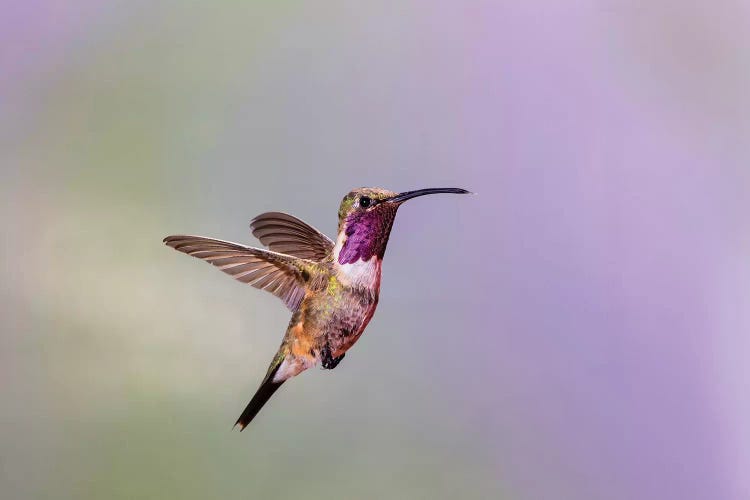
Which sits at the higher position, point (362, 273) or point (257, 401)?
point (362, 273)

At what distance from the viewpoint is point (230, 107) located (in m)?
1.24

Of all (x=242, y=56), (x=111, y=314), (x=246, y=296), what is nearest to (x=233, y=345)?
(x=246, y=296)

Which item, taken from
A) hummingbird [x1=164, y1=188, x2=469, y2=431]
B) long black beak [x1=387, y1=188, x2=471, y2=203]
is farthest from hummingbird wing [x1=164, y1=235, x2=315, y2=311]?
long black beak [x1=387, y1=188, x2=471, y2=203]

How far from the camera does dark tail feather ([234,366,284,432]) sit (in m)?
0.76

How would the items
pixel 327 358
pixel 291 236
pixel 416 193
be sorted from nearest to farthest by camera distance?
pixel 416 193 < pixel 327 358 < pixel 291 236

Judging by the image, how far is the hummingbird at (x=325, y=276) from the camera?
68 cm

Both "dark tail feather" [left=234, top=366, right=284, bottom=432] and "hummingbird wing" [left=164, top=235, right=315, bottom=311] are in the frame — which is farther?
"dark tail feather" [left=234, top=366, right=284, bottom=432]

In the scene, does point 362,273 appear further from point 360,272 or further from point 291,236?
point 291,236

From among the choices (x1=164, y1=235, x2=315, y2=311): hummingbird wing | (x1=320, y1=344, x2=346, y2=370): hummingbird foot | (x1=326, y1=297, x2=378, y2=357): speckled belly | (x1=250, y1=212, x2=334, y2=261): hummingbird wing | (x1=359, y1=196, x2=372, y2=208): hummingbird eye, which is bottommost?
(x1=320, y1=344, x2=346, y2=370): hummingbird foot

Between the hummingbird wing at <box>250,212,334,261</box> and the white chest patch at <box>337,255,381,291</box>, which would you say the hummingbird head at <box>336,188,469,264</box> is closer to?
the white chest patch at <box>337,255,381,291</box>

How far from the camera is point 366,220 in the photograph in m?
0.68

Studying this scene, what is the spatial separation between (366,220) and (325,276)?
8 cm

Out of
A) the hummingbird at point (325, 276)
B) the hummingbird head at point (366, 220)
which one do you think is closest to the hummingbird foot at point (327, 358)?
the hummingbird at point (325, 276)

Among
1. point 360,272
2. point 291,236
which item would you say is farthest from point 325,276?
point 291,236
